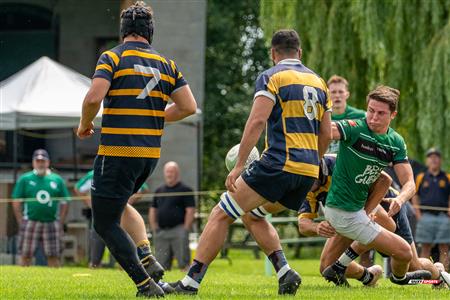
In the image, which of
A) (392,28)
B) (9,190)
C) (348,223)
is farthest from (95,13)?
(348,223)

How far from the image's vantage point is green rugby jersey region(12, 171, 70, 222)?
19219 mm

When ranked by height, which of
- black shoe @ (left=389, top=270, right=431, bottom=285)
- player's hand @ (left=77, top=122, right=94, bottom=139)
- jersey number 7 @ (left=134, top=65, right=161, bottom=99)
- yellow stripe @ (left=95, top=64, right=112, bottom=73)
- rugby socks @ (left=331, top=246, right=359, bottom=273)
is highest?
yellow stripe @ (left=95, top=64, right=112, bottom=73)

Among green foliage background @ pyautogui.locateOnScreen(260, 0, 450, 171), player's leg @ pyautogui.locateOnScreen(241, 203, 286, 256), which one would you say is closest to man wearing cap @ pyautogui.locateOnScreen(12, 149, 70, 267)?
green foliage background @ pyautogui.locateOnScreen(260, 0, 450, 171)

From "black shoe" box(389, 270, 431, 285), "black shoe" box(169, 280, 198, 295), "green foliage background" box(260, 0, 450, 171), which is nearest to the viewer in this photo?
"black shoe" box(169, 280, 198, 295)

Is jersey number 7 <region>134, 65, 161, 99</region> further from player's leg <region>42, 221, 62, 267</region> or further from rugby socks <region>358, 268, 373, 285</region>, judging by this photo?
player's leg <region>42, 221, 62, 267</region>

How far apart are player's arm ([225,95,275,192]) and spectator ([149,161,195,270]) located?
1050 centimetres

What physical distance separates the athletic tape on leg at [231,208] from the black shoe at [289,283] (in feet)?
2.12

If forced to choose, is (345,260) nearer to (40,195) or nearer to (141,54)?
(141,54)

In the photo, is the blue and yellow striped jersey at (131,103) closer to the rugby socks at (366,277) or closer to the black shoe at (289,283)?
the black shoe at (289,283)

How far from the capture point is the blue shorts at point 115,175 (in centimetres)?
855

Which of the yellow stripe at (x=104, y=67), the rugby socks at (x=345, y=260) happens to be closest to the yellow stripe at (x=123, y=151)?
the yellow stripe at (x=104, y=67)

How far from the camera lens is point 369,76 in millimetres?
22562

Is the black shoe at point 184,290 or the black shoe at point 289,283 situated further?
the black shoe at point 289,283

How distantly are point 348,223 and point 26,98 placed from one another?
470 inches
